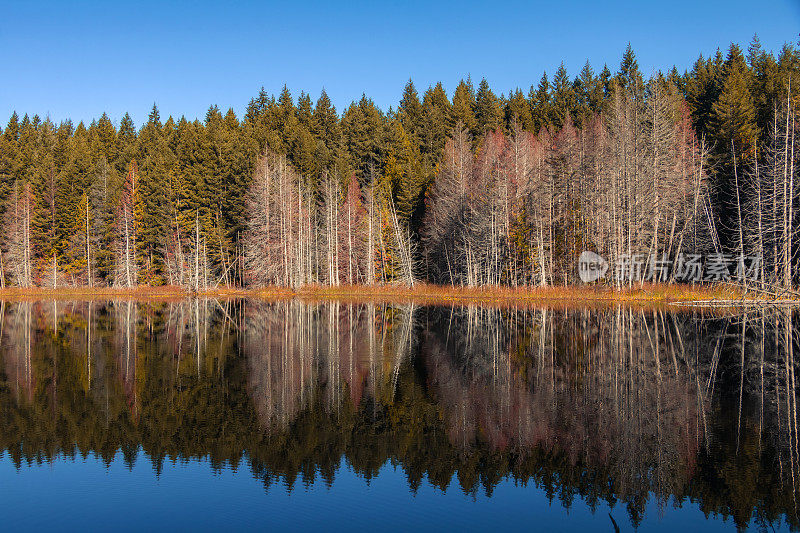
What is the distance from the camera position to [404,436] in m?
12.4

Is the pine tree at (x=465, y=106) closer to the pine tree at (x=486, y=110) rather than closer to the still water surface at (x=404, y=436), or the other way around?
the pine tree at (x=486, y=110)

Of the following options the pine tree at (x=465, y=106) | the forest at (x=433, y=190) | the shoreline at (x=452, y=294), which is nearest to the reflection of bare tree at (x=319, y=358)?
the shoreline at (x=452, y=294)

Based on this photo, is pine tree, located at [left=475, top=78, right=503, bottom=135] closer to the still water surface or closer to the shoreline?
the shoreline

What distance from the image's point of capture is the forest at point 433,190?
1921 inches

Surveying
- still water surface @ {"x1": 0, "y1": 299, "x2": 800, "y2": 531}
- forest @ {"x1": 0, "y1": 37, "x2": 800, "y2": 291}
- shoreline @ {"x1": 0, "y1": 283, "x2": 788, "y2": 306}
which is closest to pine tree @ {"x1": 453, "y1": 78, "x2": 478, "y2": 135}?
forest @ {"x1": 0, "y1": 37, "x2": 800, "y2": 291}

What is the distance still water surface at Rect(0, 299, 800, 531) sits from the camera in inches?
361

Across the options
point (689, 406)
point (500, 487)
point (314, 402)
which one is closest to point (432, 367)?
point (314, 402)

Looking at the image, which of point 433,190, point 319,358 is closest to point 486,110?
point 433,190

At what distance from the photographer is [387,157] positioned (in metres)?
71.3

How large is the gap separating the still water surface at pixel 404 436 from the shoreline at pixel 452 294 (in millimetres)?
19878

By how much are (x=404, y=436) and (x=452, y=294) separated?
4148 centimetres

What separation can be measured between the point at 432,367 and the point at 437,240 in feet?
134

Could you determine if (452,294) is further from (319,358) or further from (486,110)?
(486,110)

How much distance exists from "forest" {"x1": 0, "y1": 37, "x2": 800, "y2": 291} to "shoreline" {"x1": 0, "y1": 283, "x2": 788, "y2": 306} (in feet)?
6.46
